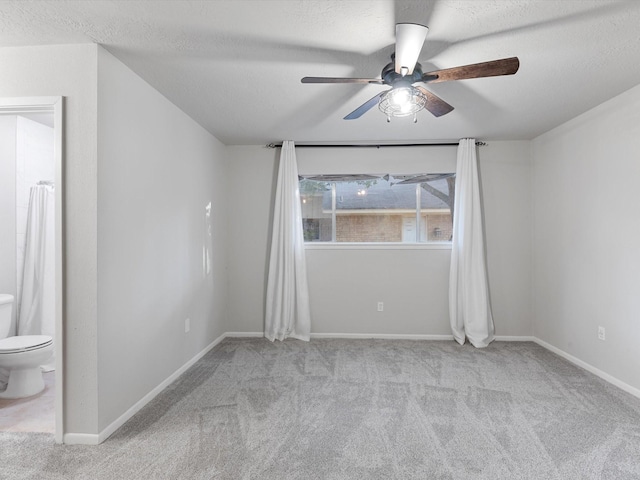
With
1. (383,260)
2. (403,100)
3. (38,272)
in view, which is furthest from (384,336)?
(38,272)

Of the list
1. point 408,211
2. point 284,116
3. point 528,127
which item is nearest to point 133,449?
point 284,116

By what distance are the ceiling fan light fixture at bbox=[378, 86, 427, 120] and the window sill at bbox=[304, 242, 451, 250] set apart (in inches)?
89.0

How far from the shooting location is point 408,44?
184 centimetres

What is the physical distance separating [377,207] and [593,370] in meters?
Result: 2.69

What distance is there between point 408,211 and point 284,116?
200cm

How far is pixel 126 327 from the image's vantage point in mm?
2420

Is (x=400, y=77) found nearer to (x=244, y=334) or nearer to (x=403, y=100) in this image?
(x=403, y=100)

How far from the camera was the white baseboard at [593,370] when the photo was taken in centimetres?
282

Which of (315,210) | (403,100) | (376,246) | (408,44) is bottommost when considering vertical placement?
(376,246)

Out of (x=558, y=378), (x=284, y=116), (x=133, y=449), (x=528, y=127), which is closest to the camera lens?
(x=133, y=449)

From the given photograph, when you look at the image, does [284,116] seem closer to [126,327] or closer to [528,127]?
[126,327]

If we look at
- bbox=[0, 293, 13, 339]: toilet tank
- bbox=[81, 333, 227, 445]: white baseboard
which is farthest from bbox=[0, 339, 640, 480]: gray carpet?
bbox=[0, 293, 13, 339]: toilet tank

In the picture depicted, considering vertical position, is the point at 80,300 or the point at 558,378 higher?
the point at 80,300

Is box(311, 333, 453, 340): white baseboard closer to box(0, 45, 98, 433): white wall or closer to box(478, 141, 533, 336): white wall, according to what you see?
box(478, 141, 533, 336): white wall
